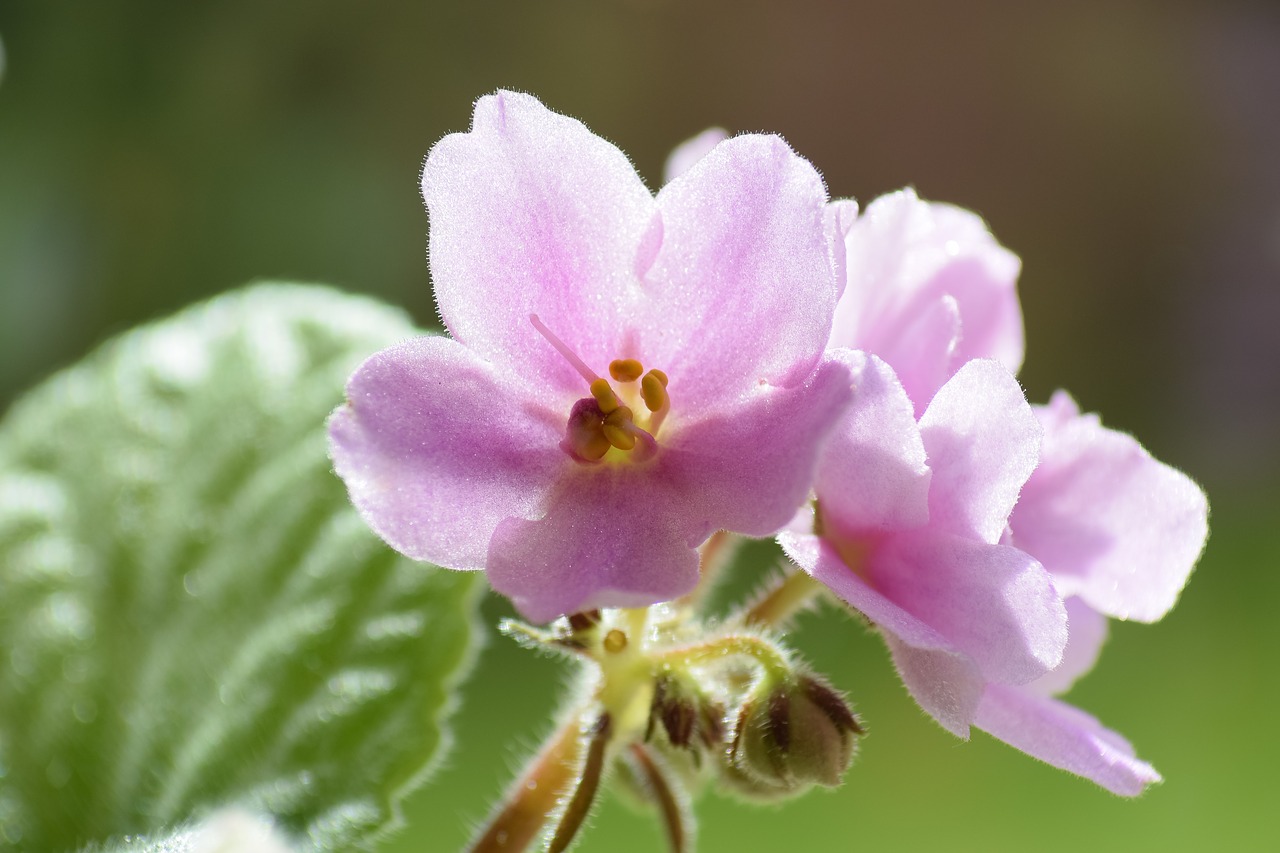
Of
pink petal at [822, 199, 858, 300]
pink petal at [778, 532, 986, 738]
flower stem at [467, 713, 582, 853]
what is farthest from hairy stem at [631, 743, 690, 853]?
pink petal at [822, 199, 858, 300]

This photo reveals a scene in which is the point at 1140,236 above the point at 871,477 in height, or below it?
below

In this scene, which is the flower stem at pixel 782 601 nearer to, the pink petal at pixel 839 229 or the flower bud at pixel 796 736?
the flower bud at pixel 796 736

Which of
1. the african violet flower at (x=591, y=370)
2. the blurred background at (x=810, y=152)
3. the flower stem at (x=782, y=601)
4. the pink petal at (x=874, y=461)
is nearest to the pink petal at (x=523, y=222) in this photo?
the african violet flower at (x=591, y=370)

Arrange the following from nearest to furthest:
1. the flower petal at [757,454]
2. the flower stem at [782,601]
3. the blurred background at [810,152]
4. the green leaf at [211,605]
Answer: the flower petal at [757,454] < the flower stem at [782,601] < the green leaf at [211,605] < the blurred background at [810,152]

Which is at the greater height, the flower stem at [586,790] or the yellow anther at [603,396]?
the yellow anther at [603,396]

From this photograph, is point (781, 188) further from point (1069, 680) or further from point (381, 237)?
point (381, 237)

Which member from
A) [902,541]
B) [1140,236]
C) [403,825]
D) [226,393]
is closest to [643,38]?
[1140,236]

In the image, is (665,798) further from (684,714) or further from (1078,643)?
(1078,643)
